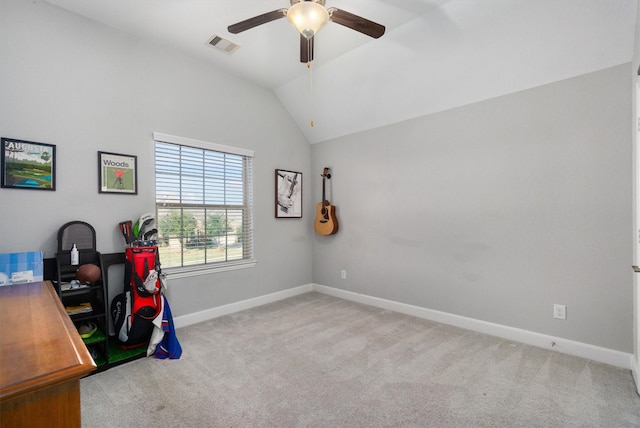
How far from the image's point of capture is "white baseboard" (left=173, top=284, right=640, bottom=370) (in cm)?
238

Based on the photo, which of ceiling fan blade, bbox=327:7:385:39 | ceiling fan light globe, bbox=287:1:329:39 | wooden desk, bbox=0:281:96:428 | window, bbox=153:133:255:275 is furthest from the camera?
window, bbox=153:133:255:275

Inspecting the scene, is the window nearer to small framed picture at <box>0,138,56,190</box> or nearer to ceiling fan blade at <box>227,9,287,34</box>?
small framed picture at <box>0,138,56,190</box>

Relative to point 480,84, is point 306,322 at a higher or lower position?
lower

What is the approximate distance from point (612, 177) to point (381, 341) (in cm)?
233

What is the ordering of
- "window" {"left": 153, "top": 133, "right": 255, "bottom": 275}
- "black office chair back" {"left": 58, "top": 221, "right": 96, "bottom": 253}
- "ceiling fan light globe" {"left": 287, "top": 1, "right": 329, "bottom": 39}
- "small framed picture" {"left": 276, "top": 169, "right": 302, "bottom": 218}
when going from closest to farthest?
"ceiling fan light globe" {"left": 287, "top": 1, "right": 329, "bottom": 39} → "black office chair back" {"left": 58, "top": 221, "right": 96, "bottom": 253} → "window" {"left": 153, "top": 133, "right": 255, "bottom": 275} → "small framed picture" {"left": 276, "top": 169, "right": 302, "bottom": 218}

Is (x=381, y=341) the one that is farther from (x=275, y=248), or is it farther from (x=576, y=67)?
(x=576, y=67)

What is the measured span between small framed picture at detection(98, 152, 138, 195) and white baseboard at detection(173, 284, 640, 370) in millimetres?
1436

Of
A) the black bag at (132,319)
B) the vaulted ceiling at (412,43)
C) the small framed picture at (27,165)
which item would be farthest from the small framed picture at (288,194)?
the small framed picture at (27,165)

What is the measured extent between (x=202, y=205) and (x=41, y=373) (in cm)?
276

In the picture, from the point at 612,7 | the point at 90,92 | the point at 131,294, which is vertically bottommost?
the point at 131,294

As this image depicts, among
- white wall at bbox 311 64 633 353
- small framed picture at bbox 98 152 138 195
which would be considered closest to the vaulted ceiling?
white wall at bbox 311 64 633 353

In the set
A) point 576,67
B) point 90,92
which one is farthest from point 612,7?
point 90,92

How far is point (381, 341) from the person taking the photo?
284cm

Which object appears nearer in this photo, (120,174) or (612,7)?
(612,7)
